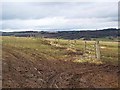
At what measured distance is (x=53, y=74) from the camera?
33.8 meters

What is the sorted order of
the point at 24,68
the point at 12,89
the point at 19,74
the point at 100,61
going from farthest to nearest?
the point at 100,61, the point at 24,68, the point at 19,74, the point at 12,89

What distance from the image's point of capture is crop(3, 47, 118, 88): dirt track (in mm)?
29237

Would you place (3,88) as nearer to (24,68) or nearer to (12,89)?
(12,89)

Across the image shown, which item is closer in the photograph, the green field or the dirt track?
the dirt track

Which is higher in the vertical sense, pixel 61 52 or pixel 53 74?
pixel 61 52

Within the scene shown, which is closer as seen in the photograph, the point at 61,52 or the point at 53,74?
the point at 53,74

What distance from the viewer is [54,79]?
3138cm

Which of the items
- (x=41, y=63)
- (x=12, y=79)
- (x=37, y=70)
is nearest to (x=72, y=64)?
(x=41, y=63)

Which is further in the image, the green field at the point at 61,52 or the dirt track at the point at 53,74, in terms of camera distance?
the green field at the point at 61,52

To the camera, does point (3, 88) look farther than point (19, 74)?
No

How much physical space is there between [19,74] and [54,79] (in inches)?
118

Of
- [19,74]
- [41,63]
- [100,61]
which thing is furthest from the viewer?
[100,61]

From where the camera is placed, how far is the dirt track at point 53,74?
29237 millimetres

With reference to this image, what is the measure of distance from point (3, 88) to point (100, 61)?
850 inches
